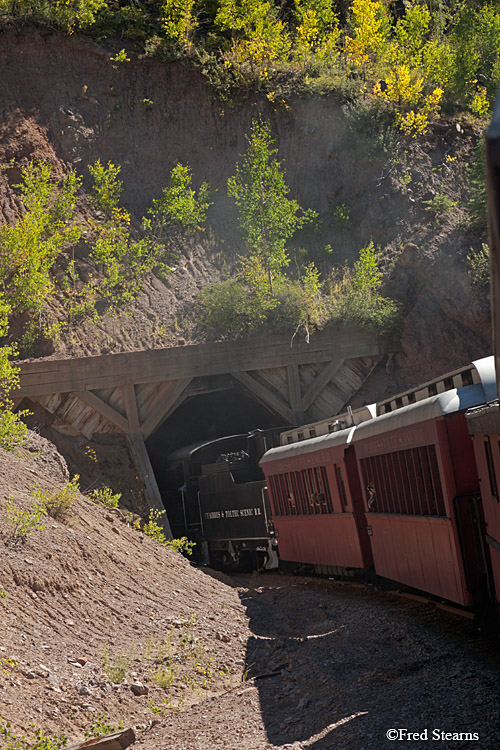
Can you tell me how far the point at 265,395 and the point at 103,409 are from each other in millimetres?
5628

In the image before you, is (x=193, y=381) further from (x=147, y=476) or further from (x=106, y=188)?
(x=106, y=188)

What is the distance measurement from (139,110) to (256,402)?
15002mm

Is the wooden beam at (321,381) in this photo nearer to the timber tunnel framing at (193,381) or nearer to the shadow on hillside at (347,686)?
the timber tunnel framing at (193,381)

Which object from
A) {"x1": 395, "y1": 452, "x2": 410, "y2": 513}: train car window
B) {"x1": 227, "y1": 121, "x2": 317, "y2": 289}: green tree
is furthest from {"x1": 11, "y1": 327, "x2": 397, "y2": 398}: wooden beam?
{"x1": 395, "y1": 452, "x2": 410, "y2": 513}: train car window

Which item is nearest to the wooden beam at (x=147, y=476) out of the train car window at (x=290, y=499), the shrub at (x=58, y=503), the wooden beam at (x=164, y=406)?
the wooden beam at (x=164, y=406)

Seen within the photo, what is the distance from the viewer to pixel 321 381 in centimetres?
2653

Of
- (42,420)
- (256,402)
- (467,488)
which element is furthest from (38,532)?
(256,402)

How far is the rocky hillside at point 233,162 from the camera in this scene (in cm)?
2872

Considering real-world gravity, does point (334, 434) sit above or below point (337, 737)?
above

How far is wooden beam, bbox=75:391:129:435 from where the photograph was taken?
2317 centimetres

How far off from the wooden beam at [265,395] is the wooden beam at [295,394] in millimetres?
183

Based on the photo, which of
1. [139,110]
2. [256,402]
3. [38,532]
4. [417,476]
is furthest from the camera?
[139,110]

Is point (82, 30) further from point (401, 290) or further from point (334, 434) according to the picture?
point (334, 434)

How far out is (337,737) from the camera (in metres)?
6.26
